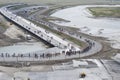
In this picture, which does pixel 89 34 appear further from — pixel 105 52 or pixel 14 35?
pixel 105 52

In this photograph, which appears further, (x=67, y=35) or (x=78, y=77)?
(x=67, y=35)

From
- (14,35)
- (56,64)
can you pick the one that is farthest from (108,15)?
(56,64)

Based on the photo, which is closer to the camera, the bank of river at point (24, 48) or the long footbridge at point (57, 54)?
→ the long footbridge at point (57, 54)

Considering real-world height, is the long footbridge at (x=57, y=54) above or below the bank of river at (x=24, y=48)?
above

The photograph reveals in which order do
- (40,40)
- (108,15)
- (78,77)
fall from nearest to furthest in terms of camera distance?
(78,77), (40,40), (108,15)

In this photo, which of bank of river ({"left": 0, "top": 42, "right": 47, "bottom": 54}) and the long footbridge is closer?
the long footbridge

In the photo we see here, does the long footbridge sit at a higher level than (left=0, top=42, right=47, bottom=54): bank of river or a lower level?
higher

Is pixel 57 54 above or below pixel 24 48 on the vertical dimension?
above

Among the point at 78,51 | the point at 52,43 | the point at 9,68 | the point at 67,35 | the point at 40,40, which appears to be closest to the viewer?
the point at 9,68

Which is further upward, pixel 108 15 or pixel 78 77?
pixel 78 77

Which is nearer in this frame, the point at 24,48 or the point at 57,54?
the point at 57,54
